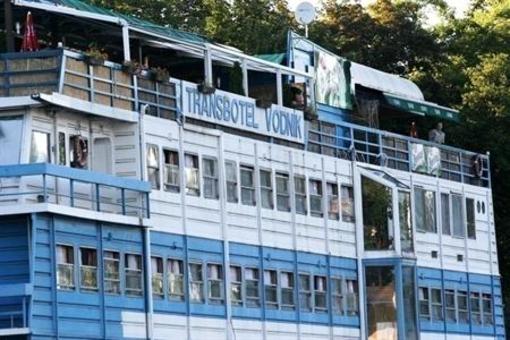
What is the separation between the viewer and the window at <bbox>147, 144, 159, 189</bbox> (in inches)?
1448

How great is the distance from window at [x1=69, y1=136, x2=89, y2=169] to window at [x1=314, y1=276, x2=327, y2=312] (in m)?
Result: 8.70

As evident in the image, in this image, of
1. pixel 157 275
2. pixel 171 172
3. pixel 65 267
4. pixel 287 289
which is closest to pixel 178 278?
pixel 157 275

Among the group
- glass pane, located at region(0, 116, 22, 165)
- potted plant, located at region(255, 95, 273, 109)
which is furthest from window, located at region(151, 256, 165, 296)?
potted plant, located at region(255, 95, 273, 109)

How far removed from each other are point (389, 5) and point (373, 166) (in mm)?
20893

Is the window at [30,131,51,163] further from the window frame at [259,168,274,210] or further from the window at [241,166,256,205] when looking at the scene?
the window frame at [259,168,274,210]

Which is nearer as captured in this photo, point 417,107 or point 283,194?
point 283,194

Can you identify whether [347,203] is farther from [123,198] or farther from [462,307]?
[123,198]

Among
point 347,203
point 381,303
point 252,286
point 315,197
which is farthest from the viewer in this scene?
point 381,303

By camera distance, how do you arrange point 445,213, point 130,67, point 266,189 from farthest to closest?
point 445,213 < point 266,189 < point 130,67

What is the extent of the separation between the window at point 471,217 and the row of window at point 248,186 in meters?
5.97

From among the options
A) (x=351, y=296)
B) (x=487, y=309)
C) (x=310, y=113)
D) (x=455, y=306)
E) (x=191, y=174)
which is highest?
(x=310, y=113)

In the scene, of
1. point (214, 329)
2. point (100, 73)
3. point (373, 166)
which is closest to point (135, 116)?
point (100, 73)

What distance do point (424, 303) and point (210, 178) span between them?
9.79m

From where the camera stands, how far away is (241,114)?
40469 mm
